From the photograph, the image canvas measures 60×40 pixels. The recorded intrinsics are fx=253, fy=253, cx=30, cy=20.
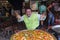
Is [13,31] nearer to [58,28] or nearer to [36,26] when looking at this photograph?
[36,26]

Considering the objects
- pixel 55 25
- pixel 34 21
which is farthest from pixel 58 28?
pixel 34 21

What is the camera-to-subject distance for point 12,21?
698 centimetres

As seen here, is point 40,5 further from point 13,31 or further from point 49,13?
point 13,31

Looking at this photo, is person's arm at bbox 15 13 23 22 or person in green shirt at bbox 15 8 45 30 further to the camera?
person's arm at bbox 15 13 23 22

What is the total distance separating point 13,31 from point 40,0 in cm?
113

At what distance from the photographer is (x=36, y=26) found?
6.48m

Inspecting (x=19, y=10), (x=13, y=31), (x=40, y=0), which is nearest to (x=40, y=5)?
(x=40, y=0)

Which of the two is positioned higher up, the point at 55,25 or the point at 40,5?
the point at 40,5

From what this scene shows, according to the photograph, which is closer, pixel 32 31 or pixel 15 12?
pixel 32 31

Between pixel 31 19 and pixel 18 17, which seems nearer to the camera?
pixel 31 19

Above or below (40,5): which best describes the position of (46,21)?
below

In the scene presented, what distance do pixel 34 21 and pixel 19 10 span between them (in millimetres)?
737

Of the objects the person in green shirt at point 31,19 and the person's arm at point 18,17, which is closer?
the person in green shirt at point 31,19

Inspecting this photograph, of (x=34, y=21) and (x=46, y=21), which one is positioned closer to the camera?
(x=34, y=21)
